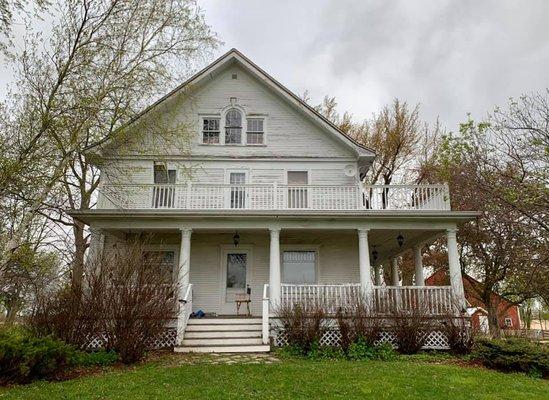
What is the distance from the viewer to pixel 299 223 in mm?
12812

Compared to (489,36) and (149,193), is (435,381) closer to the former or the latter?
(149,193)

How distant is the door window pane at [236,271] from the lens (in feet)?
48.1

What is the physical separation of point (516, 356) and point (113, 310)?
8.80 m

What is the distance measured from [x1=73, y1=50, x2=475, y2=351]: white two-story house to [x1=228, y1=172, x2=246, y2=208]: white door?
0.15ft

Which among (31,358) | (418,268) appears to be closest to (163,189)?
(31,358)

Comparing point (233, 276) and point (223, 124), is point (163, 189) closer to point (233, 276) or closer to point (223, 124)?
point (233, 276)

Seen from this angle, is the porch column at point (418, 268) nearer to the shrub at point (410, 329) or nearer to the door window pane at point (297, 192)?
the shrub at point (410, 329)

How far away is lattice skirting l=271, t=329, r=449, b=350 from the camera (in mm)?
11086

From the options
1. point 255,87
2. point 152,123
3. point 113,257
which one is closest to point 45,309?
point 113,257

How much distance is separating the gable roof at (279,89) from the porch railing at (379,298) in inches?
210

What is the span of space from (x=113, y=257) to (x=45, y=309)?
173 centimetres

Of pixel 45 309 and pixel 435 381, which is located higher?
pixel 45 309

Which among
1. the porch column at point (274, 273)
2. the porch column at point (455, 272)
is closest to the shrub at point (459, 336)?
the porch column at point (455, 272)

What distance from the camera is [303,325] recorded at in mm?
10766
